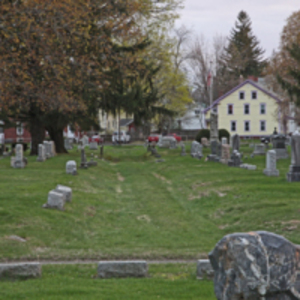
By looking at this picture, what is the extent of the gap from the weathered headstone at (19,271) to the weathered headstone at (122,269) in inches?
44.3

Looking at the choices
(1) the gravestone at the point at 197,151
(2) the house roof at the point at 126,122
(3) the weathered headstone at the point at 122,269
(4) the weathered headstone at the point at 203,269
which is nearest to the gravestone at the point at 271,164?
(1) the gravestone at the point at 197,151

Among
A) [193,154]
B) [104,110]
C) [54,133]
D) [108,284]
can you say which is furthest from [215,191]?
[54,133]

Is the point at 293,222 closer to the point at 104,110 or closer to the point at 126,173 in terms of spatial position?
the point at 126,173

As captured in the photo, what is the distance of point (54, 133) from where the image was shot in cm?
4128

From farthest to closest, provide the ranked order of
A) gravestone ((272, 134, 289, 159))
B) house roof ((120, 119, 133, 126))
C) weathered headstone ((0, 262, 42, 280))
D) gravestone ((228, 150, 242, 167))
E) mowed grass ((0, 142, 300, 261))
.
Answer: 1. house roof ((120, 119, 133, 126))
2. gravestone ((272, 134, 289, 159))
3. gravestone ((228, 150, 242, 167))
4. mowed grass ((0, 142, 300, 261))
5. weathered headstone ((0, 262, 42, 280))

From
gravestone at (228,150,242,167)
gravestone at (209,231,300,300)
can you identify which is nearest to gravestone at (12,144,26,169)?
gravestone at (228,150,242,167)

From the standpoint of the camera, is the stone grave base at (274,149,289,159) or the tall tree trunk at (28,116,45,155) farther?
the tall tree trunk at (28,116,45,155)

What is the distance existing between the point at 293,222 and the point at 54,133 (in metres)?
28.9

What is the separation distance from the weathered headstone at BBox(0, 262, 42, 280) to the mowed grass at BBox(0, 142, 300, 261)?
2523 millimetres

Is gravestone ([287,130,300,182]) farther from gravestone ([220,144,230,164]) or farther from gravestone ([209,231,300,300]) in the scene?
gravestone ([209,231,300,300])

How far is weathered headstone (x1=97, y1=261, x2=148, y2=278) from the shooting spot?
31.7ft

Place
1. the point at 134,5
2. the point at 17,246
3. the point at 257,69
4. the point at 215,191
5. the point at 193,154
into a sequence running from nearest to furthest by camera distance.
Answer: the point at 17,246
the point at 215,191
the point at 134,5
the point at 193,154
the point at 257,69

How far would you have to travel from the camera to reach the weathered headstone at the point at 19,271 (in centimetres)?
964

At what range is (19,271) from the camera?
9.66m
